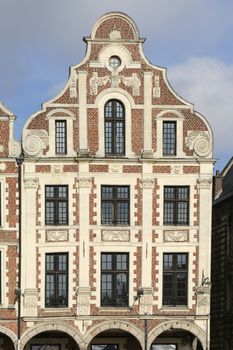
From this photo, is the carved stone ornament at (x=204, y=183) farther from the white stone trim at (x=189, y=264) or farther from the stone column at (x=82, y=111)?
the stone column at (x=82, y=111)

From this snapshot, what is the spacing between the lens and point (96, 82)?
1837 inches

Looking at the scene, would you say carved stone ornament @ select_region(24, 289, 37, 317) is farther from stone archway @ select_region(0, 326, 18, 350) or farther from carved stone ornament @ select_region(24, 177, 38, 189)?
carved stone ornament @ select_region(24, 177, 38, 189)

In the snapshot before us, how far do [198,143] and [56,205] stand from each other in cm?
700

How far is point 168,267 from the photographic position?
46.1 metres

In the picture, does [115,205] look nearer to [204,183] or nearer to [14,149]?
[204,183]

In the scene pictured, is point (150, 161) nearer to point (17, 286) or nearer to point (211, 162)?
point (211, 162)

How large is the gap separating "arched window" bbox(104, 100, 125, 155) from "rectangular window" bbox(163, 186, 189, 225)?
2.83 m

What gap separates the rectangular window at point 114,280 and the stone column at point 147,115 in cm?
488

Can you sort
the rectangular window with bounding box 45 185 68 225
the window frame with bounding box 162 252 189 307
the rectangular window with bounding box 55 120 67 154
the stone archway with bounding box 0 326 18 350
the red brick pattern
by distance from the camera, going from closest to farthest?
the stone archway with bounding box 0 326 18 350 < the rectangular window with bounding box 45 185 68 225 < the window frame with bounding box 162 252 189 307 < the rectangular window with bounding box 55 120 67 154 < the red brick pattern

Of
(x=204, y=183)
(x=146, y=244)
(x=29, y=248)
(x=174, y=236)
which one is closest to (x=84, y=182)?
(x=29, y=248)

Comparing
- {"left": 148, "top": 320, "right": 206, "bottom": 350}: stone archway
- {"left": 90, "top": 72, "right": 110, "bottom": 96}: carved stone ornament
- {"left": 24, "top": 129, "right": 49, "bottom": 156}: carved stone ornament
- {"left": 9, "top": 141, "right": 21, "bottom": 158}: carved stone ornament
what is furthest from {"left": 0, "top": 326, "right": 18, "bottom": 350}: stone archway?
{"left": 90, "top": 72, "right": 110, "bottom": 96}: carved stone ornament

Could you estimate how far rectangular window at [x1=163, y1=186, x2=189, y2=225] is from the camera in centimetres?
4625

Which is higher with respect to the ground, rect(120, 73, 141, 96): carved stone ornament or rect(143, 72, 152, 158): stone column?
rect(120, 73, 141, 96): carved stone ornament

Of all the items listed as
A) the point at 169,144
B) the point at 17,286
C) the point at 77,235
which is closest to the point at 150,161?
the point at 169,144
